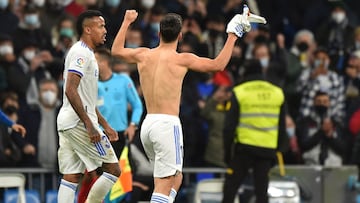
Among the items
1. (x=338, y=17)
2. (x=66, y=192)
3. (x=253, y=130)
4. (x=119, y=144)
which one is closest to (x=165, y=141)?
(x=66, y=192)

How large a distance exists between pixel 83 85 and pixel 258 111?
4.21 metres

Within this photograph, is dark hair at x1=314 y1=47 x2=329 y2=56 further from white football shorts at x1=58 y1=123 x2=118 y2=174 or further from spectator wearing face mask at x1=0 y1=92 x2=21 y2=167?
white football shorts at x1=58 y1=123 x2=118 y2=174

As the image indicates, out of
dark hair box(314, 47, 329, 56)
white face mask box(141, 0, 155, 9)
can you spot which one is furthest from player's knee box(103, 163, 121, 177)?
dark hair box(314, 47, 329, 56)

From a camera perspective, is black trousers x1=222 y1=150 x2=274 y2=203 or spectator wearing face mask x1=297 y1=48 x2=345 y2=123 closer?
black trousers x1=222 y1=150 x2=274 y2=203

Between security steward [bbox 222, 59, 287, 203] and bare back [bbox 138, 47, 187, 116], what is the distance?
385 cm

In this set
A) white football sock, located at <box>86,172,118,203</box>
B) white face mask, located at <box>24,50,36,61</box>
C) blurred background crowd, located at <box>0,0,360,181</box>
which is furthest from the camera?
white face mask, located at <box>24,50,36,61</box>

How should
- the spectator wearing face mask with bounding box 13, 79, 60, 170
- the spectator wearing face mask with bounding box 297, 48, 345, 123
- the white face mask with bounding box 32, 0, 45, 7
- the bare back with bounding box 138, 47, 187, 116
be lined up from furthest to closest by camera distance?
1. the spectator wearing face mask with bounding box 297, 48, 345, 123
2. the white face mask with bounding box 32, 0, 45, 7
3. the spectator wearing face mask with bounding box 13, 79, 60, 170
4. the bare back with bounding box 138, 47, 187, 116

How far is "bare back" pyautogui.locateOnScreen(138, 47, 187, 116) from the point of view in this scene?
14125 millimetres

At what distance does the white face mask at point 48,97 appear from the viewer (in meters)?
19.1

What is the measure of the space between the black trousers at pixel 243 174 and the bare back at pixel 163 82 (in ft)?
13.1

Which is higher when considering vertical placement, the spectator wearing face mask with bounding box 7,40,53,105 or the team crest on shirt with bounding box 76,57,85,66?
the team crest on shirt with bounding box 76,57,85,66

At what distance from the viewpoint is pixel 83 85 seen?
1441cm

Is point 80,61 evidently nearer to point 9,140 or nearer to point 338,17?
point 9,140

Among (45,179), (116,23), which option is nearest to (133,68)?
(116,23)
